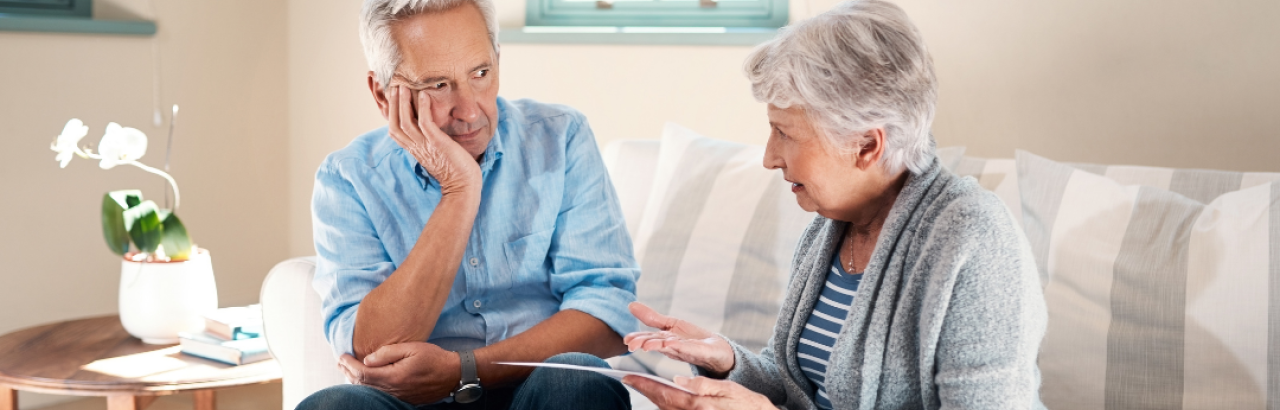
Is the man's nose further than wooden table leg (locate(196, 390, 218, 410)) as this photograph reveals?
No

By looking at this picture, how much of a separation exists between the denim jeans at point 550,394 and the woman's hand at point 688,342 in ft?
0.21

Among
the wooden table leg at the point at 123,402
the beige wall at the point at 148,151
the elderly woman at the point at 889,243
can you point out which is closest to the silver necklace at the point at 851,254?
the elderly woman at the point at 889,243

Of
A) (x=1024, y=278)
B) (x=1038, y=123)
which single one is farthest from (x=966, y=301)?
(x=1038, y=123)

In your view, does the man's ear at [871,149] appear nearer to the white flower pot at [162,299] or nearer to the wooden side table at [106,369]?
the wooden side table at [106,369]

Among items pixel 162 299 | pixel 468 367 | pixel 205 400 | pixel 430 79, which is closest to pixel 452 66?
pixel 430 79

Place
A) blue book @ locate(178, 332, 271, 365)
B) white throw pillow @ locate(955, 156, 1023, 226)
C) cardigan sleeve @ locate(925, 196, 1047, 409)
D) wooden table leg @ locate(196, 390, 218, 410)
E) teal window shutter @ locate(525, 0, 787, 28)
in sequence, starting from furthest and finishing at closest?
teal window shutter @ locate(525, 0, 787, 28)
wooden table leg @ locate(196, 390, 218, 410)
blue book @ locate(178, 332, 271, 365)
white throw pillow @ locate(955, 156, 1023, 226)
cardigan sleeve @ locate(925, 196, 1047, 409)

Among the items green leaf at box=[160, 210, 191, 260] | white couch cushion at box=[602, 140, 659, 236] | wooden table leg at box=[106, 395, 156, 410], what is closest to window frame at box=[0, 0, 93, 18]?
green leaf at box=[160, 210, 191, 260]

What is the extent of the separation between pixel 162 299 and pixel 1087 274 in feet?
5.53

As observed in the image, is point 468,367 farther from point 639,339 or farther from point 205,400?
point 205,400

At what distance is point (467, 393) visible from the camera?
4.49 ft

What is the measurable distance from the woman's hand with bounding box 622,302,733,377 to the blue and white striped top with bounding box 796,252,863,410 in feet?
0.33

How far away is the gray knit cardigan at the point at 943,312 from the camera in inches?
40.9

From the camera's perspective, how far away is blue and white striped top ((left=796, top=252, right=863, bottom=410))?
1264 mm

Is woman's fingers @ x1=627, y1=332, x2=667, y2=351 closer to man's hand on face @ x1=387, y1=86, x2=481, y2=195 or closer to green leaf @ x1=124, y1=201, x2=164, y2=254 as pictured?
man's hand on face @ x1=387, y1=86, x2=481, y2=195
